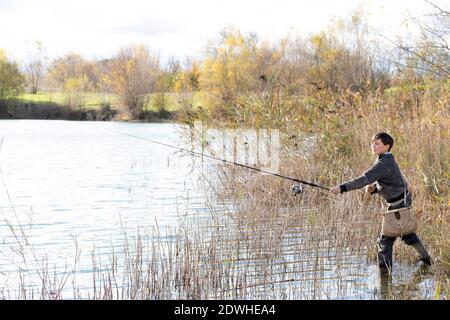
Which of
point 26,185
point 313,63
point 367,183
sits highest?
point 313,63

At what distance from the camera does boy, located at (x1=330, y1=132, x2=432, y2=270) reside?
6.53 metres

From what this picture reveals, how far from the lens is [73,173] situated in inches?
731

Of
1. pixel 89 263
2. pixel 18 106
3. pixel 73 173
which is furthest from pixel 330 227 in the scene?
pixel 18 106

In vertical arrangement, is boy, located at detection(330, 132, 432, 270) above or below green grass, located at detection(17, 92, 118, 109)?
below

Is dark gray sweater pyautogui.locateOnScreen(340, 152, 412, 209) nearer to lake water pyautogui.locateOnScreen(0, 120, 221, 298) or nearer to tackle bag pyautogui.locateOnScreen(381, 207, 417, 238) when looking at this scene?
tackle bag pyautogui.locateOnScreen(381, 207, 417, 238)

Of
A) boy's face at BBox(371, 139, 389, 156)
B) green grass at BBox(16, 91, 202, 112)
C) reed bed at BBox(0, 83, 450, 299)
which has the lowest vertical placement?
reed bed at BBox(0, 83, 450, 299)

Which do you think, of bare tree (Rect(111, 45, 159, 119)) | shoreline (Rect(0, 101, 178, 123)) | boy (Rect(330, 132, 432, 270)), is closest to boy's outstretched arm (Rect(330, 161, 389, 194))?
boy (Rect(330, 132, 432, 270))
